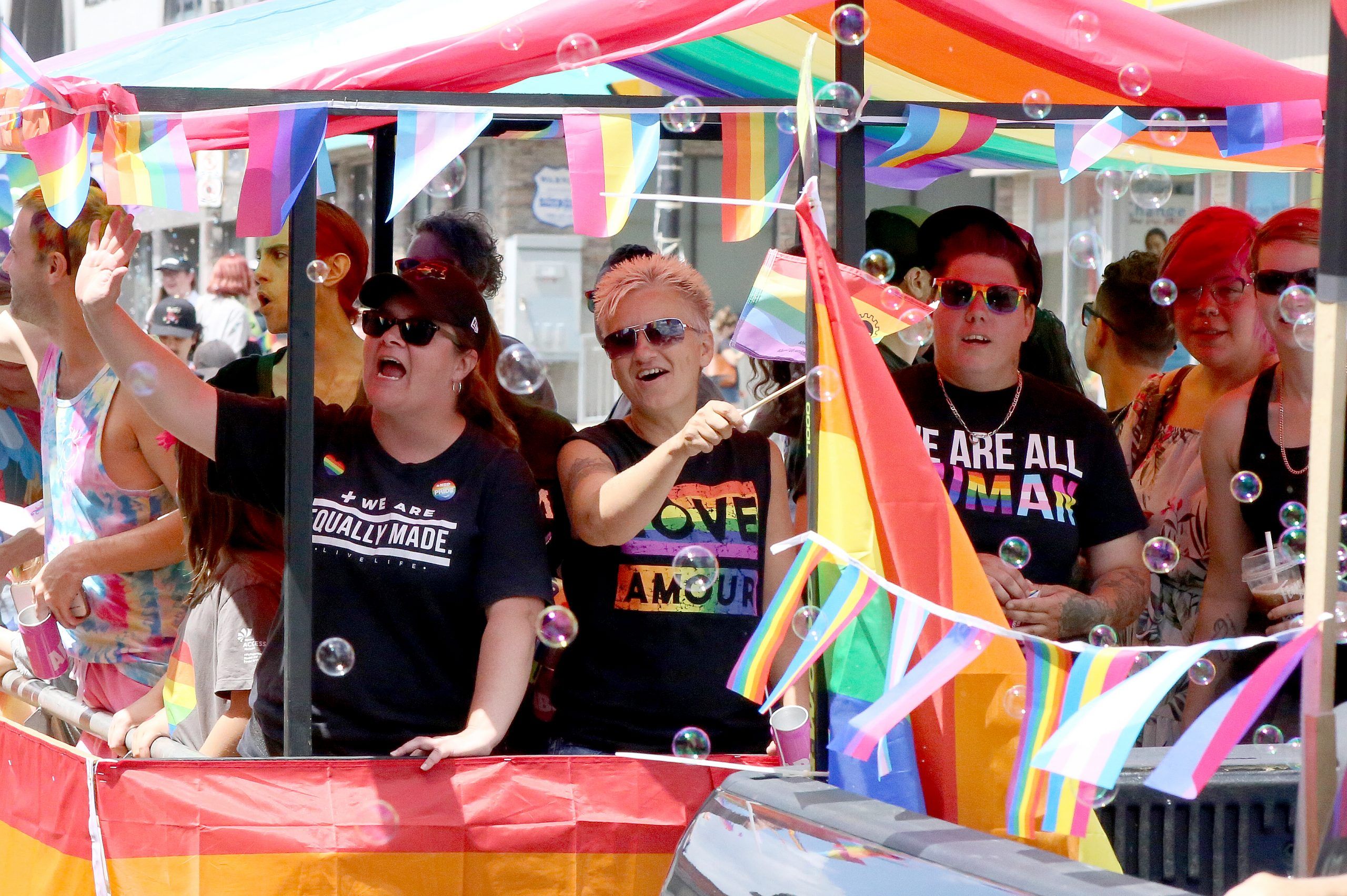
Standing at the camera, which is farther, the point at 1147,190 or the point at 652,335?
the point at 1147,190

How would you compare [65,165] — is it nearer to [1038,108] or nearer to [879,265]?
[879,265]

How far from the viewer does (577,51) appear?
2.77 metres

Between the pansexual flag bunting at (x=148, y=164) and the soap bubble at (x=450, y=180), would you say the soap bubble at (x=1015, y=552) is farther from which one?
the pansexual flag bunting at (x=148, y=164)

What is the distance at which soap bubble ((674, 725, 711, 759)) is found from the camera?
2.89m

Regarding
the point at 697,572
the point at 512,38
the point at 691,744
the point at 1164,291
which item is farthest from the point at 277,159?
the point at 1164,291

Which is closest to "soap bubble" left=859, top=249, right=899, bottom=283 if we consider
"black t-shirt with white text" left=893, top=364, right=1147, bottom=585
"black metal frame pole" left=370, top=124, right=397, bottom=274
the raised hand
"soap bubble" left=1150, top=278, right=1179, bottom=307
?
"black t-shirt with white text" left=893, top=364, right=1147, bottom=585

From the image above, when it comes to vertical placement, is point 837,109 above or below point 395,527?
above

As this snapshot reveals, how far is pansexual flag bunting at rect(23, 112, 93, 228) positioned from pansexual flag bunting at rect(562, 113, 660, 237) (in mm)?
899

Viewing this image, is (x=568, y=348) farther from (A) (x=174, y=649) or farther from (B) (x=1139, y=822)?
(B) (x=1139, y=822)

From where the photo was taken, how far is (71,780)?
115 inches

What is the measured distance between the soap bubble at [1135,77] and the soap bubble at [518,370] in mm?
1366

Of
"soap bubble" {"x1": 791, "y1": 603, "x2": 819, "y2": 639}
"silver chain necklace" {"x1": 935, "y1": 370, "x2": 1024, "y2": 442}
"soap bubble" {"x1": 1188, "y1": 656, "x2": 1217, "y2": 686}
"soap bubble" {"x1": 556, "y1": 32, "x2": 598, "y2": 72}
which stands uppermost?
"soap bubble" {"x1": 556, "y1": 32, "x2": 598, "y2": 72}

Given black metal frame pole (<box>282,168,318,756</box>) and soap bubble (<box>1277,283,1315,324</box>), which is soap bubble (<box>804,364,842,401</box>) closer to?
black metal frame pole (<box>282,168,318,756</box>)

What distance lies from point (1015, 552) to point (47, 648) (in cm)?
254
